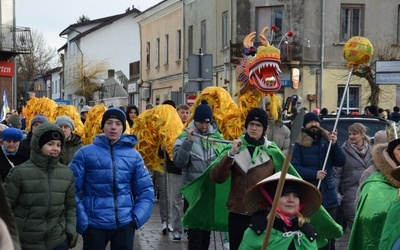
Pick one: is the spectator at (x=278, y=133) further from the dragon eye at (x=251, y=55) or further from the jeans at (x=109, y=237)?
the jeans at (x=109, y=237)

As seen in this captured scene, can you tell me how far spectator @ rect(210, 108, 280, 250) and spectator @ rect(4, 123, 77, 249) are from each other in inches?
58.1

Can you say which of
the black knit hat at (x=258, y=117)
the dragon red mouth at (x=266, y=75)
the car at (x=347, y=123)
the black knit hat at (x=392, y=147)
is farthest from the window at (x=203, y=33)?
the black knit hat at (x=392, y=147)

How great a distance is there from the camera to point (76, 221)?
712 centimetres

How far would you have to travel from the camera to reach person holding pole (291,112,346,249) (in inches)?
396

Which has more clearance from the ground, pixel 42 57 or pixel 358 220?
pixel 42 57

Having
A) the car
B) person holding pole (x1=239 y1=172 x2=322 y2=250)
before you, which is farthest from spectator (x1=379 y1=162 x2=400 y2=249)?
the car

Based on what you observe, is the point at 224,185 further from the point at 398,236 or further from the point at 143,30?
the point at 143,30

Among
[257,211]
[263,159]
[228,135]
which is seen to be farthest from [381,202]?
[228,135]

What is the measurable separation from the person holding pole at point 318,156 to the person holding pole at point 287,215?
4.16 m

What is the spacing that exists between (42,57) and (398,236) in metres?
75.2

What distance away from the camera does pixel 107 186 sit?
7172 millimetres

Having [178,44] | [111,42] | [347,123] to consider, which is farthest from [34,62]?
[347,123]

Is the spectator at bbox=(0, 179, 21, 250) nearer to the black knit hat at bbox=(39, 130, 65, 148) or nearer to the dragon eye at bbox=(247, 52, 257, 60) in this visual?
the black knit hat at bbox=(39, 130, 65, 148)

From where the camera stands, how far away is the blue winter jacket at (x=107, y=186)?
716cm
